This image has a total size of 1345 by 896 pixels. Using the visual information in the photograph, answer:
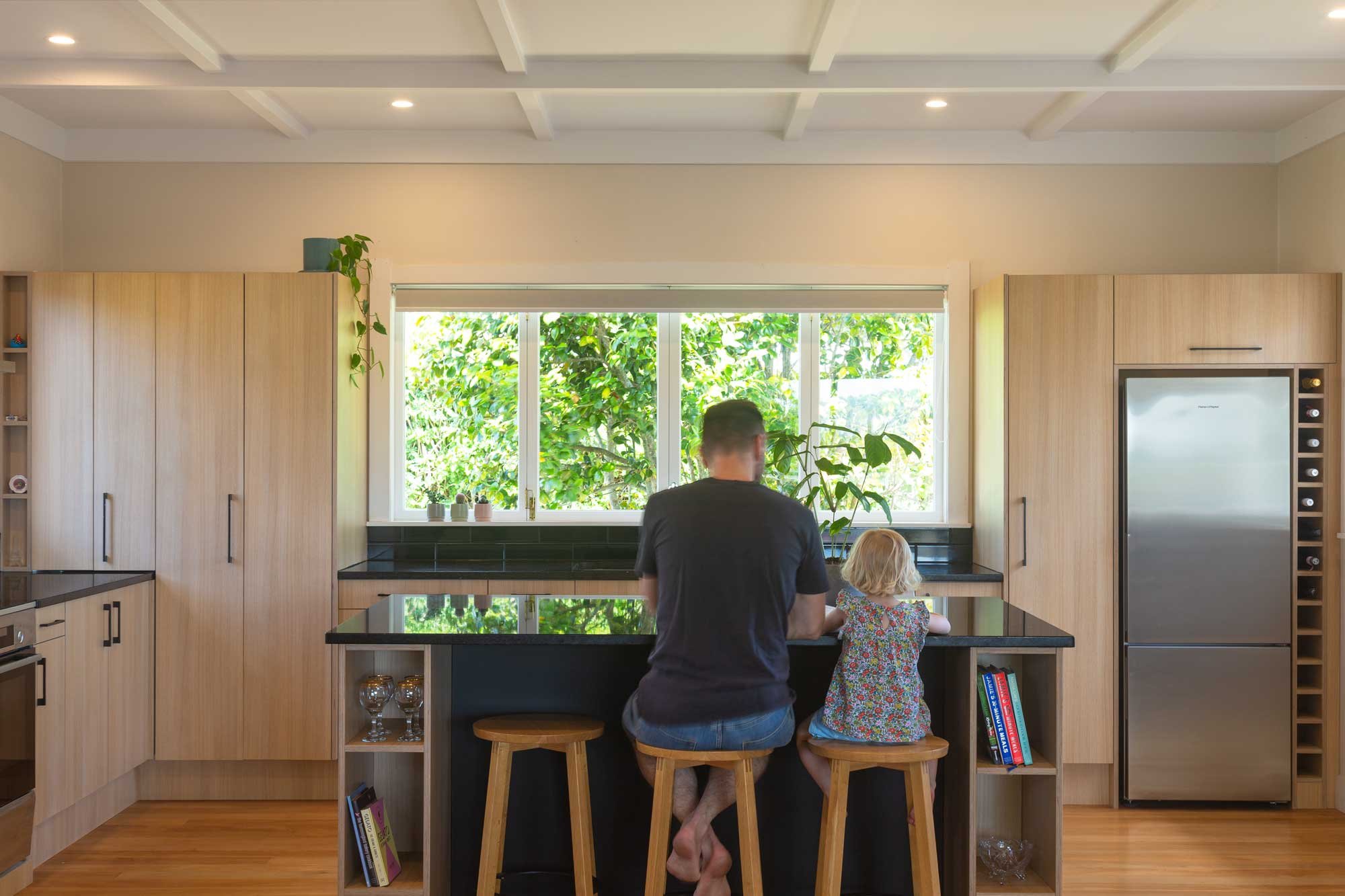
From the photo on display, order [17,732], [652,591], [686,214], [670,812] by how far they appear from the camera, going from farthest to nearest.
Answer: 1. [686,214]
2. [17,732]
3. [652,591]
4. [670,812]

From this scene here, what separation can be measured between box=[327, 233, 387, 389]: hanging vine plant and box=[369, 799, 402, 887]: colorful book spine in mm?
2162

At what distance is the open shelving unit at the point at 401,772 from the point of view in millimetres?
2641

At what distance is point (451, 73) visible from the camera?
3.77 meters

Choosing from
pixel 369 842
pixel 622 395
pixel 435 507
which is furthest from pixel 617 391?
pixel 369 842

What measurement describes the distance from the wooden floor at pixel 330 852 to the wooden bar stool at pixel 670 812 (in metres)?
1.36

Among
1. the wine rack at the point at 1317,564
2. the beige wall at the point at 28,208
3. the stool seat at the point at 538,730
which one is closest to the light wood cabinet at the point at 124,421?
the beige wall at the point at 28,208

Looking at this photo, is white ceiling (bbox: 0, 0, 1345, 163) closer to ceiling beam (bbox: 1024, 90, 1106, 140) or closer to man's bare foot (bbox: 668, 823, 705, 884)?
ceiling beam (bbox: 1024, 90, 1106, 140)

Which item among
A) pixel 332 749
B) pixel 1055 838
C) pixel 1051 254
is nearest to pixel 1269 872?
pixel 1055 838

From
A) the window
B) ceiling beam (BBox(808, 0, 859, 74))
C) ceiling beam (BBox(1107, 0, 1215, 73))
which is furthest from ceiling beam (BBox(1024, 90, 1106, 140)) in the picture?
ceiling beam (BBox(808, 0, 859, 74))

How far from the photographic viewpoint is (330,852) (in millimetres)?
3578

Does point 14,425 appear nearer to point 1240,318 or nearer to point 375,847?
point 375,847

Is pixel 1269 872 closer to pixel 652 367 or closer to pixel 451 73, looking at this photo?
pixel 652 367

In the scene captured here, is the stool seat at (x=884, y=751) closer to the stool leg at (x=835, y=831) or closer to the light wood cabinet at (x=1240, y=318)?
the stool leg at (x=835, y=831)

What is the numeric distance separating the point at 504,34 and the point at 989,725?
2.58 meters
